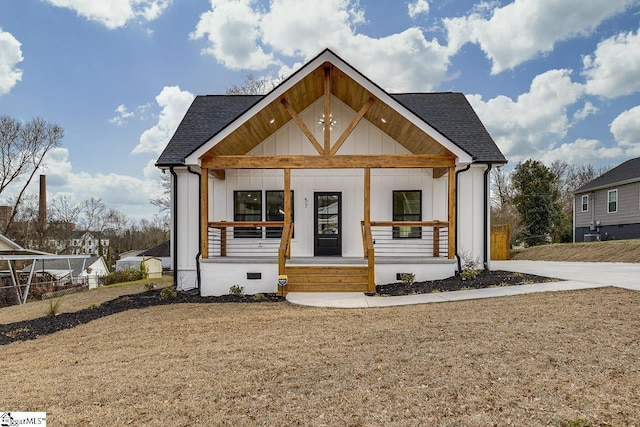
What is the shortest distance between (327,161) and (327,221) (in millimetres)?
2492

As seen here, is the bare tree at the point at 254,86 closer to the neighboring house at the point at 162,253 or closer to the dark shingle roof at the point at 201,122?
the dark shingle roof at the point at 201,122

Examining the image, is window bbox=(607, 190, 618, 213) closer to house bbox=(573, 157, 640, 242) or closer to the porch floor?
house bbox=(573, 157, 640, 242)

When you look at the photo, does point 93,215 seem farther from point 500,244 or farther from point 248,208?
point 500,244

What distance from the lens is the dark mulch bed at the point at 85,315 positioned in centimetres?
647

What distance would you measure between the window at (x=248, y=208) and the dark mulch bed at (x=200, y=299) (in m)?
2.64

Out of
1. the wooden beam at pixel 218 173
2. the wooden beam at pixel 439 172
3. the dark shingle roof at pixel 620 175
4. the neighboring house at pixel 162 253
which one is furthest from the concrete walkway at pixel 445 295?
the neighboring house at pixel 162 253

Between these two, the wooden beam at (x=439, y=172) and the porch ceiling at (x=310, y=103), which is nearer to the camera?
the porch ceiling at (x=310, y=103)

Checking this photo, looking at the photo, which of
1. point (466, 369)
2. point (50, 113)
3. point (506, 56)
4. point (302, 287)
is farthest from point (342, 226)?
point (50, 113)

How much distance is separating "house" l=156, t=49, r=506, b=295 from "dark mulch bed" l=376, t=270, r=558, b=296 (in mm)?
372

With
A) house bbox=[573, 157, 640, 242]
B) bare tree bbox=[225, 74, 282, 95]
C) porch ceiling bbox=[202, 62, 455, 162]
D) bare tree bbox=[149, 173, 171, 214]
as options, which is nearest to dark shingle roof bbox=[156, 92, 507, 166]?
porch ceiling bbox=[202, 62, 455, 162]

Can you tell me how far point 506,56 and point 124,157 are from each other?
24253mm

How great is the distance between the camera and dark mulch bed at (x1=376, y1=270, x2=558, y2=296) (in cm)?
835

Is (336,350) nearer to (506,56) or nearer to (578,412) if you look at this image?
(578,412)

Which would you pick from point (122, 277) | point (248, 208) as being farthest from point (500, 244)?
point (122, 277)
